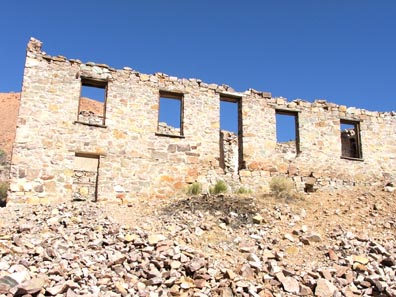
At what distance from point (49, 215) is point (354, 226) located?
7300mm

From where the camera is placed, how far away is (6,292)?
562 cm

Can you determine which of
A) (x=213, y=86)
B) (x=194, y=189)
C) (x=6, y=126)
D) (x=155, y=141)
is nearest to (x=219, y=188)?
(x=194, y=189)

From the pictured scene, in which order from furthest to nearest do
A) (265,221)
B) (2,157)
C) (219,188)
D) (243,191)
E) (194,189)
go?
(2,157) < (243,191) < (219,188) < (194,189) < (265,221)

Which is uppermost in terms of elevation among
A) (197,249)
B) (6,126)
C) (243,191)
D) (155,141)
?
(6,126)

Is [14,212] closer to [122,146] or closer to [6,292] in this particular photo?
[122,146]

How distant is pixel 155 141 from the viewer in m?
12.1

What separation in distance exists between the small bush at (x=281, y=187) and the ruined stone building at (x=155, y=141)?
0.38 metres

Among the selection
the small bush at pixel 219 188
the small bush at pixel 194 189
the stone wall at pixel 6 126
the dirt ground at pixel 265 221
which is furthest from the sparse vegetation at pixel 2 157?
the small bush at pixel 219 188

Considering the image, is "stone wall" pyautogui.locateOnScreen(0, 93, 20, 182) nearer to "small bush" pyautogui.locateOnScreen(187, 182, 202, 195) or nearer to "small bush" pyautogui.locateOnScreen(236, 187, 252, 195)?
"small bush" pyautogui.locateOnScreen(187, 182, 202, 195)

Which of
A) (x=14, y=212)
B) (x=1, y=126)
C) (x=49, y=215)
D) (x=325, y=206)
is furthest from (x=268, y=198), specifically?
(x=1, y=126)

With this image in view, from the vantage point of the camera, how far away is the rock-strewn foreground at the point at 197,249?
633 centimetres

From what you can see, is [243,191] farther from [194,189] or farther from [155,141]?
[155,141]

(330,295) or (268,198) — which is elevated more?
(268,198)

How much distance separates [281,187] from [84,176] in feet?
20.0
